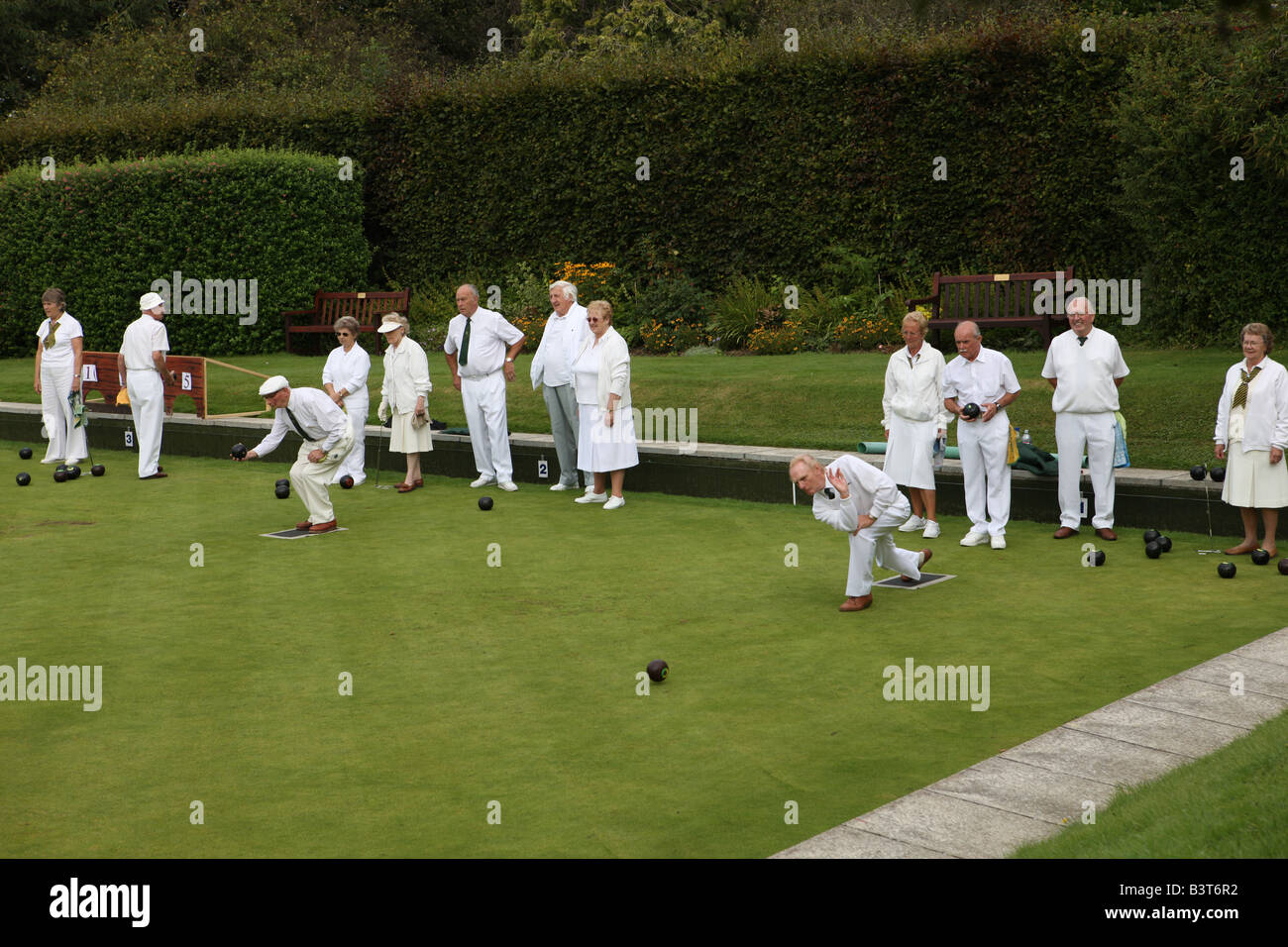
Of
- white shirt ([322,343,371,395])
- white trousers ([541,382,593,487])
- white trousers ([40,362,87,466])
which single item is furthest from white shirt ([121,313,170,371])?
white trousers ([541,382,593,487])

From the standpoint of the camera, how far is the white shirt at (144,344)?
14.1 meters

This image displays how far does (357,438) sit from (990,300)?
7.96 metres

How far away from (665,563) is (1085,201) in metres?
10.3

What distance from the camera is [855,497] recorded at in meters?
8.19

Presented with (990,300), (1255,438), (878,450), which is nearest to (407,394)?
(878,450)

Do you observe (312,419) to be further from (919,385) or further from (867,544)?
(867,544)

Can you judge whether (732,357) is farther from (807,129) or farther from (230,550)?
(230,550)

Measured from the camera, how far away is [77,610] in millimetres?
8461

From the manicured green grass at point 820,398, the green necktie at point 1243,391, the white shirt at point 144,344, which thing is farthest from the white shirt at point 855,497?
the white shirt at point 144,344

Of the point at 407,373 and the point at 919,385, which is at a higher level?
the point at 407,373

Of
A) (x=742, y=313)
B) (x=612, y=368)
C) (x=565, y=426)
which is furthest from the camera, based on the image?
(x=742, y=313)

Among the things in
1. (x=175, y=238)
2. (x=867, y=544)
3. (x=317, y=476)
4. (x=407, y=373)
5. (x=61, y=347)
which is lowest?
(x=867, y=544)

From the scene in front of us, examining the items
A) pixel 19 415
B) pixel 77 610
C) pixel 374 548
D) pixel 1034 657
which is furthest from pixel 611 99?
pixel 1034 657

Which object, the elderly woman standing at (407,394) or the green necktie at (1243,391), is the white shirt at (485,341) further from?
the green necktie at (1243,391)
